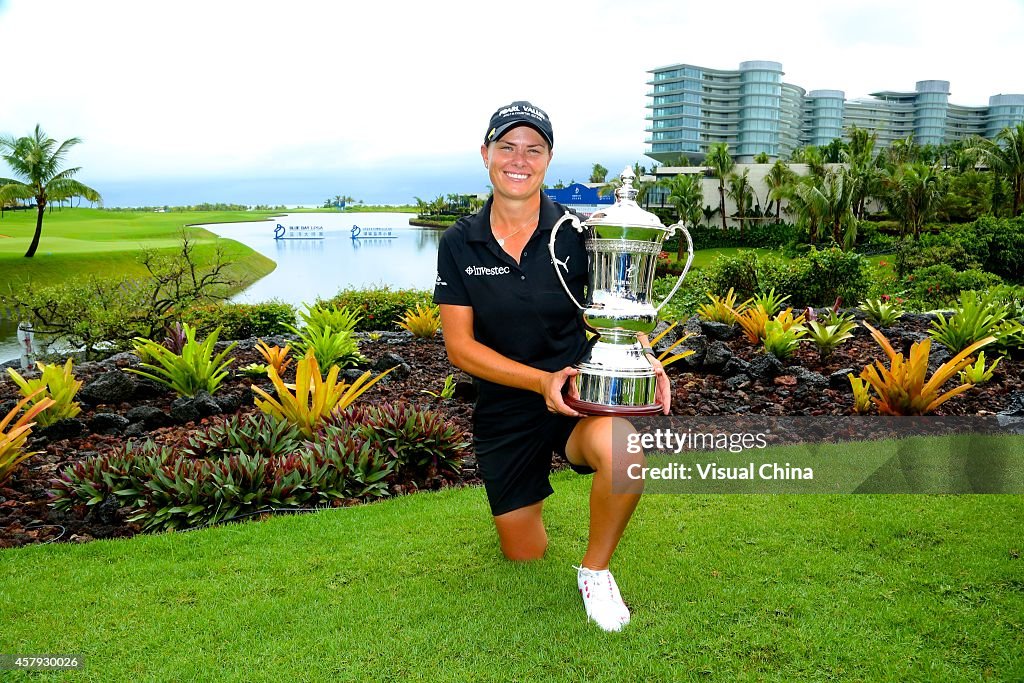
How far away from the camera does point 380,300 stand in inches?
385

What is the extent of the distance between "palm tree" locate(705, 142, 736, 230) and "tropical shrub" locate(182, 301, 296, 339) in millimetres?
38063

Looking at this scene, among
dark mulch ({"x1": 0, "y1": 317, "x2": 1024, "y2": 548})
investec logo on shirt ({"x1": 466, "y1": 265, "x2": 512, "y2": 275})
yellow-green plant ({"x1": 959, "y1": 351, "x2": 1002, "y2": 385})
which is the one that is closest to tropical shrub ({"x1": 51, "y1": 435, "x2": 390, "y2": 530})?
dark mulch ({"x1": 0, "y1": 317, "x2": 1024, "y2": 548})

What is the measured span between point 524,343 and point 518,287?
0.22 metres

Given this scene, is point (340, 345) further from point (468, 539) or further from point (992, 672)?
point (992, 672)

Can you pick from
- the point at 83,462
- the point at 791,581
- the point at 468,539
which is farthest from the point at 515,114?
the point at 83,462

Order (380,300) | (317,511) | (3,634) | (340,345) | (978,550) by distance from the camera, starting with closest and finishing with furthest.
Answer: (3,634) < (978,550) < (317,511) < (340,345) < (380,300)

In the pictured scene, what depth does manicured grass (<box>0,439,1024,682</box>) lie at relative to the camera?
226cm

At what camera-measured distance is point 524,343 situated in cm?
272

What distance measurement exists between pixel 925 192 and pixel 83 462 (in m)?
35.4

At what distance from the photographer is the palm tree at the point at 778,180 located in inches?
1588

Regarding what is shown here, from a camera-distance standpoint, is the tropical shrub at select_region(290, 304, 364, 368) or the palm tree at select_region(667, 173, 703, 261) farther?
the palm tree at select_region(667, 173, 703, 261)

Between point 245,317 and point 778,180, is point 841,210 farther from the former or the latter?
point 245,317

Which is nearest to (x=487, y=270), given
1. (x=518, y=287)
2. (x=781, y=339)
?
(x=518, y=287)

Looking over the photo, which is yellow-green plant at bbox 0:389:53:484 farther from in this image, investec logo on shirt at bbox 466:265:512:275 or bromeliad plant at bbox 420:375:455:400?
investec logo on shirt at bbox 466:265:512:275
